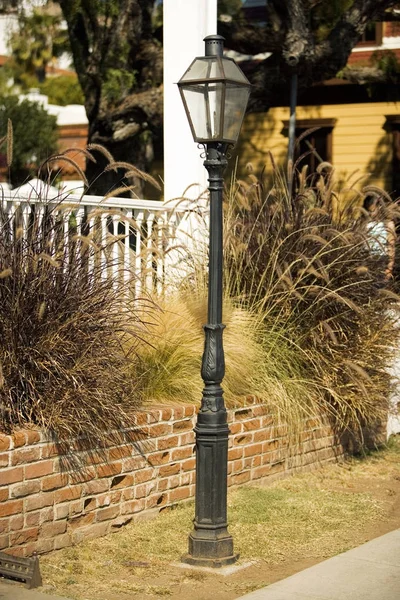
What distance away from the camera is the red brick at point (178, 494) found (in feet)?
23.9

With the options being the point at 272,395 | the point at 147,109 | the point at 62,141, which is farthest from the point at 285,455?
the point at 62,141

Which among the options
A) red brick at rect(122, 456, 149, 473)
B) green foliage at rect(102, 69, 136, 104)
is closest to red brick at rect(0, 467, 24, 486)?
red brick at rect(122, 456, 149, 473)

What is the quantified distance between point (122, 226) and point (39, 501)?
141 inches

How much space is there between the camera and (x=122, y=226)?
→ 9.16 metres

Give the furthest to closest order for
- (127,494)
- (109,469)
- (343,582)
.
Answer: (127,494) < (109,469) < (343,582)

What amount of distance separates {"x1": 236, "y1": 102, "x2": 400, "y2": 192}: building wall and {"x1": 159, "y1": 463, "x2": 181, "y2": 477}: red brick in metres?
13.1

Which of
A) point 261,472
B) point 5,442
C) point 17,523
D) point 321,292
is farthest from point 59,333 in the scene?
point 321,292

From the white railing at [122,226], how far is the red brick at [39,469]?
1.37 metres

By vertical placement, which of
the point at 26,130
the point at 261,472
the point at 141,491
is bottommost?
the point at 261,472

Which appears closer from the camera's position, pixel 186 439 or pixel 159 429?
pixel 159 429

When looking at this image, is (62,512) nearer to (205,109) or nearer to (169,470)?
(169,470)

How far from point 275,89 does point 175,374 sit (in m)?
9.05

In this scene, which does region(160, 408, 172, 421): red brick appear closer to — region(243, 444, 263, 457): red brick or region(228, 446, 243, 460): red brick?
region(228, 446, 243, 460): red brick

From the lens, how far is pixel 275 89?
15758mm
